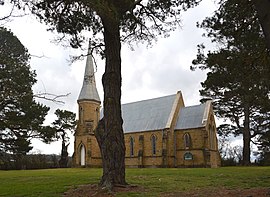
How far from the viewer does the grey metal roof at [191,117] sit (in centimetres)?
3822

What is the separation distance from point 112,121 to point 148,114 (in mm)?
32544

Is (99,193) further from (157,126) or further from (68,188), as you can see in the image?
(157,126)

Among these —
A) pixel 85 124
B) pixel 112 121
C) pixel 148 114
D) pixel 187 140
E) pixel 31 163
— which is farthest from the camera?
pixel 85 124

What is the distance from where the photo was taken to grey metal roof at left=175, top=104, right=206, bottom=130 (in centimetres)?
A: 3822

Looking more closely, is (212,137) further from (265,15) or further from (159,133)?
(265,15)

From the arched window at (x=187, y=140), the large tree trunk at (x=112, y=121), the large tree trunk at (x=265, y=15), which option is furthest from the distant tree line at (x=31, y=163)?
the large tree trunk at (x=265, y=15)

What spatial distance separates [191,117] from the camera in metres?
39.5

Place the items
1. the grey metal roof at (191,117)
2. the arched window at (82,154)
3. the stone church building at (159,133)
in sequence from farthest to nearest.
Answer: the arched window at (82,154) → the grey metal roof at (191,117) → the stone church building at (159,133)

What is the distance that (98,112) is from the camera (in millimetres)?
45125

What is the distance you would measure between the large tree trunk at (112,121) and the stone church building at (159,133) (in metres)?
22.2

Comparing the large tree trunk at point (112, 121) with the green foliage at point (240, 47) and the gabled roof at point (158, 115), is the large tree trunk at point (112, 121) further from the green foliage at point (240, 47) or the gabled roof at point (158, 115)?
the gabled roof at point (158, 115)

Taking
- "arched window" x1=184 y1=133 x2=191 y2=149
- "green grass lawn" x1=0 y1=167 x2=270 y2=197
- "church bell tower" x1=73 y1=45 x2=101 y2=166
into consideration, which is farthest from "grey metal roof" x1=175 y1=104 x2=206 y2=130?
"green grass lawn" x1=0 y1=167 x2=270 y2=197

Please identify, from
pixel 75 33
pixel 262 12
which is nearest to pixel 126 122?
pixel 75 33

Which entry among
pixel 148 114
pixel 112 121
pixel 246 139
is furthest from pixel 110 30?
pixel 148 114
